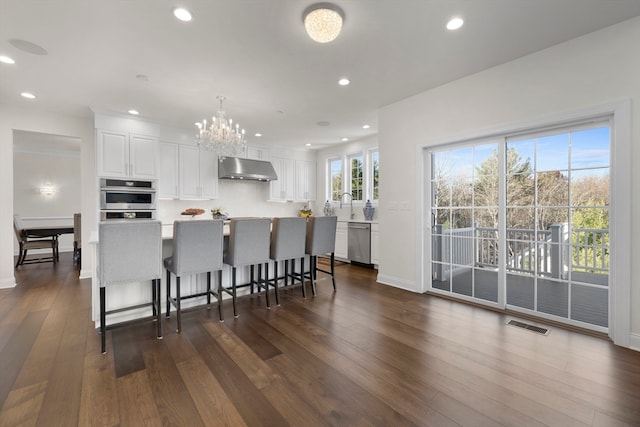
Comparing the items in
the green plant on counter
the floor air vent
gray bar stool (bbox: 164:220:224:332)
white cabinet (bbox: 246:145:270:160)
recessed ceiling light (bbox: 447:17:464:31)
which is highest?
recessed ceiling light (bbox: 447:17:464:31)

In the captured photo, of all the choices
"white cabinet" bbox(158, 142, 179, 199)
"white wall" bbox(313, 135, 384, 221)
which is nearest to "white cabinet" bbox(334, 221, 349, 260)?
"white wall" bbox(313, 135, 384, 221)

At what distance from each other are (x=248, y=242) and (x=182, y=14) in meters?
2.14

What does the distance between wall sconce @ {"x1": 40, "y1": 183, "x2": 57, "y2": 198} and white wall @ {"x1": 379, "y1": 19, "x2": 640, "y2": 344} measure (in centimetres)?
840

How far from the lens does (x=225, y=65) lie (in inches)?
115

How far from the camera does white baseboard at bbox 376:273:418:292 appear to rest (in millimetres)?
3826

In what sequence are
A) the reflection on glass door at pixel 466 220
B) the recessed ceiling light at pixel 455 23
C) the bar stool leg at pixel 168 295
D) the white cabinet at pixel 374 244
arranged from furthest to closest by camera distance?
the white cabinet at pixel 374 244 → the reflection on glass door at pixel 466 220 → the bar stool leg at pixel 168 295 → the recessed ceiling light at pixel 455 23

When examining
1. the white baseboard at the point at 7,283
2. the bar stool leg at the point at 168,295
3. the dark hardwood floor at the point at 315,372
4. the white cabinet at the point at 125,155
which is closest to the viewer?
the dark hardwood floor at the point at 315,372

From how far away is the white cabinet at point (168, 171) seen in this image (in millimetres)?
5102

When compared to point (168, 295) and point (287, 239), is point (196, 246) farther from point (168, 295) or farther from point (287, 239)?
point (287, 239)

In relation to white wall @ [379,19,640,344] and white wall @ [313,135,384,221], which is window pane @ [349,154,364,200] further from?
white wall @ [379,19,640,344]

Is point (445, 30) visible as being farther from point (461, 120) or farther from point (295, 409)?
point (295, 409)

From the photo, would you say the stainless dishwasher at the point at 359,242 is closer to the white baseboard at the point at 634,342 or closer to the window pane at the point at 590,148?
the window pane at the point at 590,148

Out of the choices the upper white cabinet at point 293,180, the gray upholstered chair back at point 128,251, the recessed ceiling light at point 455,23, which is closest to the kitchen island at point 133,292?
the gray upholstered chair back at point 128,251

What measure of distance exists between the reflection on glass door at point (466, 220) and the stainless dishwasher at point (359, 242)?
5.71 feet
